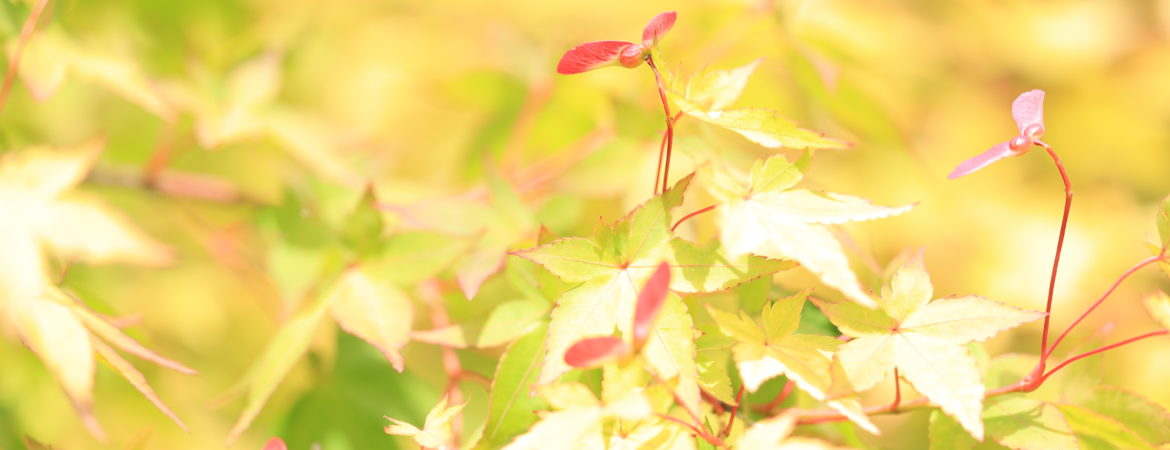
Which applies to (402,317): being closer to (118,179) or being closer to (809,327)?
(809,327)

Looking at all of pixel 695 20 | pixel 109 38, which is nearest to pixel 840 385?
pixel 695 20

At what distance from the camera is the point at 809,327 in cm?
59

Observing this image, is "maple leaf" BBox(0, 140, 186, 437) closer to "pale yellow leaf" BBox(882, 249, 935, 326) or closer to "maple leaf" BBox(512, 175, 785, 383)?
"maple leaf" BBox(512, 175, 785, 383)

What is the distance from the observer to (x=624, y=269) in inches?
20.6

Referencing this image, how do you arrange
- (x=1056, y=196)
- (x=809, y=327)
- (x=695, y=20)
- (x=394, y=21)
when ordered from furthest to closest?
1. (x=1056, y=196)
2. (x=394, y=21)
3. (x=695, y=20)
4. (x=809, y=327)

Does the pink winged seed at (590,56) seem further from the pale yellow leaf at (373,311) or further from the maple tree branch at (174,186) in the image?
the maple tree branch at (174,186)

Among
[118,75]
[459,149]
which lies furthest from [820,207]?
[459,149]

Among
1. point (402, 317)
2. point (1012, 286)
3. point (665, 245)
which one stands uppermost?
point (665, 245)

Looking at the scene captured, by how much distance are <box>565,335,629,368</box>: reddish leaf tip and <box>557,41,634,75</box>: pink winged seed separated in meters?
0.18

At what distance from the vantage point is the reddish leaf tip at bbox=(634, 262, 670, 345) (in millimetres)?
388

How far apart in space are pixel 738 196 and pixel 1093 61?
1.76 meters

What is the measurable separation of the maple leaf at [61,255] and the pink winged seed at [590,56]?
1.11 ft

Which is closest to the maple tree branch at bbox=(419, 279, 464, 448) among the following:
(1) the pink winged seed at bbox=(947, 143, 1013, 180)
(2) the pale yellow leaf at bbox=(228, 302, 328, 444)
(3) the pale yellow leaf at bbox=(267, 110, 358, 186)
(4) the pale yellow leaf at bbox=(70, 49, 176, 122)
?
(2) the pale yellow leaf at bbox=(228, 302, 328, 444)

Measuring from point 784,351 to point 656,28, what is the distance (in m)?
0.22
